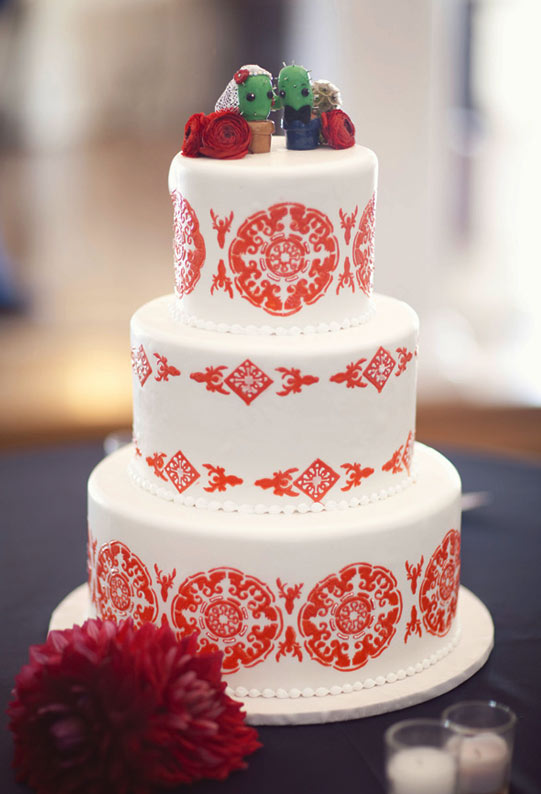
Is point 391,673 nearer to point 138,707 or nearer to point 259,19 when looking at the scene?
point 138,707

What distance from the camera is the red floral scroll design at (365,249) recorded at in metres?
2.26

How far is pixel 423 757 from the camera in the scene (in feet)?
5.74

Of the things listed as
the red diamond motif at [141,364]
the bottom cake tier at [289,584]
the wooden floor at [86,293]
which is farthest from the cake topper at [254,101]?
the wooden floor at [86,293]

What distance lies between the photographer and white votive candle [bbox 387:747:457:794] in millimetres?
1740

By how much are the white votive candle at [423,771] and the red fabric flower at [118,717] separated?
301 millimetres

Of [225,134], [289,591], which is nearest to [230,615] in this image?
[289,591]

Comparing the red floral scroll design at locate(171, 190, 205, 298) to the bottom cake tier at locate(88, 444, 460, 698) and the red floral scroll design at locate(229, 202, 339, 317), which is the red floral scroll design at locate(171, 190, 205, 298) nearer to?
the red floral scroll design at locate(229, 202, 339, 317)

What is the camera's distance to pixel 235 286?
2201mm

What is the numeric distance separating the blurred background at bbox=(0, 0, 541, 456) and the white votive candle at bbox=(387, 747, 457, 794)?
2.90 metres

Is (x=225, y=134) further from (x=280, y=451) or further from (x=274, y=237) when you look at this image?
(x=280, y=451)

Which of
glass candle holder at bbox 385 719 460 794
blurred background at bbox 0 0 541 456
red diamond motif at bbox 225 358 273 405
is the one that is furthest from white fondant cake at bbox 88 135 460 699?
blurred background at bbox 0 0 541 456

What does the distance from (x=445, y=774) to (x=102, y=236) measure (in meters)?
5.79

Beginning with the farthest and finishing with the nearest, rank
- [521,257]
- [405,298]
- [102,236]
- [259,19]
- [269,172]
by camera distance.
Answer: [102,236], [521,257], [259,19], [405,298], [269,172]

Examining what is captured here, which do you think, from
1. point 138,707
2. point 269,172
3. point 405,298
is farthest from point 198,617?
point 405,298
